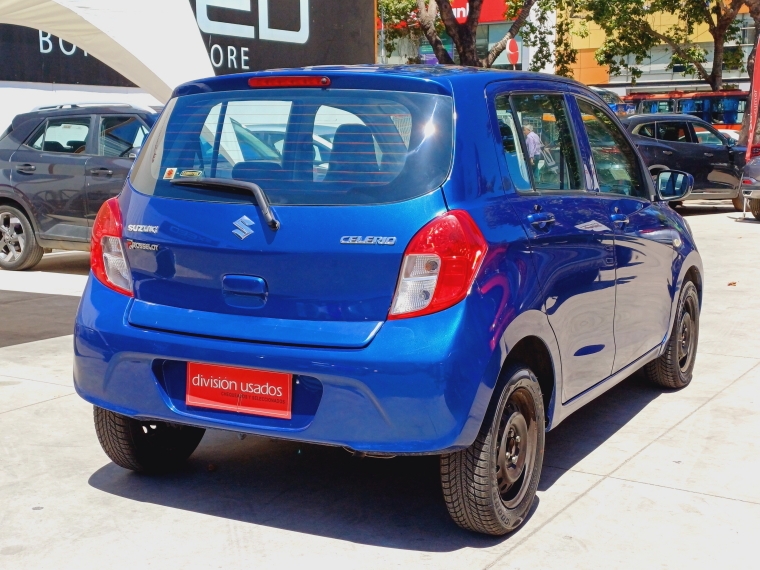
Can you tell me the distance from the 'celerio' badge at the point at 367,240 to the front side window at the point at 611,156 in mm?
1705

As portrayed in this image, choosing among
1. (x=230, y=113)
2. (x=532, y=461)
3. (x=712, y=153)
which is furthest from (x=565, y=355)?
(x=712, y=153)

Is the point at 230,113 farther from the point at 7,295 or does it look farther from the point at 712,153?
the point at 712,153

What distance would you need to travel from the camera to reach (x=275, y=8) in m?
14.2

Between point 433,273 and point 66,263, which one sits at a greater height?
point 433,273

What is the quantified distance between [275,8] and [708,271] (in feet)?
22.2

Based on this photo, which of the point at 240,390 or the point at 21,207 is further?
the point at 21,207

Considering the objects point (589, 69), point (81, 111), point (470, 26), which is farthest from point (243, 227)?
point (589, 69)

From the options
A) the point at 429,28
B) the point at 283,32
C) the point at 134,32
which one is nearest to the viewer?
the point at 134,32

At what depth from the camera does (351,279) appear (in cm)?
358

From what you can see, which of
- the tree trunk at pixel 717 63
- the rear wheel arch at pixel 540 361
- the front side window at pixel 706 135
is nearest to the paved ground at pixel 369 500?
the rear wheel arch at pixel 540 361

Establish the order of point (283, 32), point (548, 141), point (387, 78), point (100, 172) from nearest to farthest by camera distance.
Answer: point (387, 78) → point (548, 141) → point (100, 172) → point (283, 32)

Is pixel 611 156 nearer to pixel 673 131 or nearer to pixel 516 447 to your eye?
pixel 516 447

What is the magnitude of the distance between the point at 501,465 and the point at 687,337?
277cm

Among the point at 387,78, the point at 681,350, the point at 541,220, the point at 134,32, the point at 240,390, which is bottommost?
the point at 681,350
